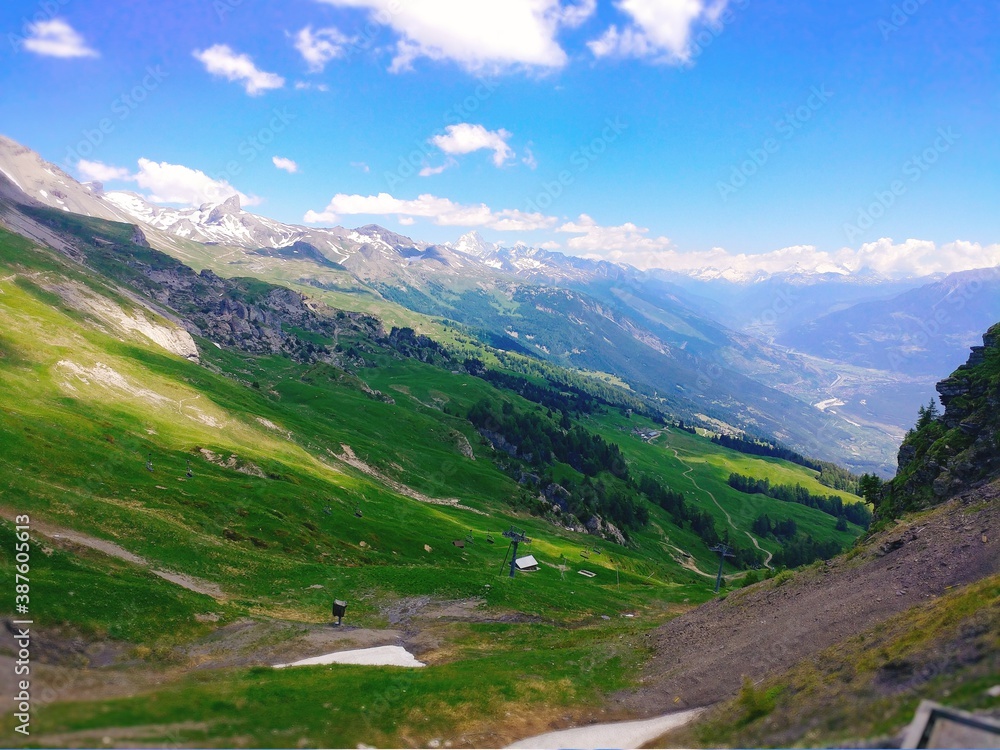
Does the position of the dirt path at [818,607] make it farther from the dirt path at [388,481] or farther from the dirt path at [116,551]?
the dirt path at [388,481]

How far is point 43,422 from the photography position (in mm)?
64938

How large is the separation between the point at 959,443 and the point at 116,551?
92.5 metres

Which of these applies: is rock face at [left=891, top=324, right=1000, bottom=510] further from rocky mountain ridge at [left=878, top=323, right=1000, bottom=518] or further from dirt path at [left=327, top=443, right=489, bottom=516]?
dirt path at [left=327, top=443, right=489, bottom=516]

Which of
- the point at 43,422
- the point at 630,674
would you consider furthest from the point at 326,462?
the point at 630,674

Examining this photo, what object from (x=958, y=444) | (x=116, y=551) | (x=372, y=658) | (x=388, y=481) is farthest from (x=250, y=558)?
(x=958, y=444)

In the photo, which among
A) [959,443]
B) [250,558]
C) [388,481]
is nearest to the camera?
[250,558]

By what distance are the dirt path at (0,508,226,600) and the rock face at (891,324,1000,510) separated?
75.5 m

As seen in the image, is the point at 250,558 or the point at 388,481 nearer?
the point at 250,558

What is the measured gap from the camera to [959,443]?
208 feet

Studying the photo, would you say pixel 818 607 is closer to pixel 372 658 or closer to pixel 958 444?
pixel 372 658

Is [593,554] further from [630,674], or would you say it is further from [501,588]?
[630,674]

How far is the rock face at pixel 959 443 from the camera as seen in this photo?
5734cm

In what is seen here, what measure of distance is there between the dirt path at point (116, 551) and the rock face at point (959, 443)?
75.5 metres

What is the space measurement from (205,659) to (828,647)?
38.5 metres
